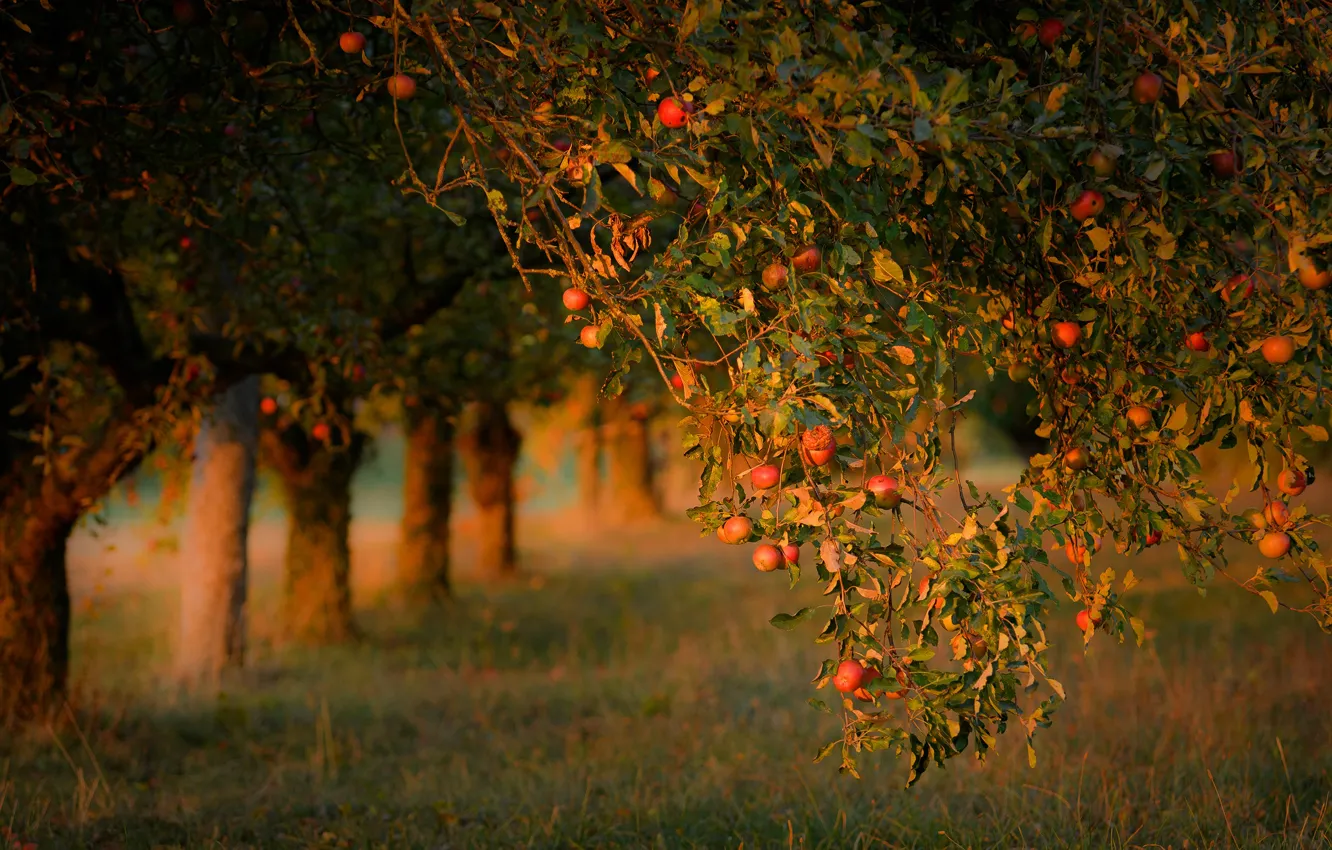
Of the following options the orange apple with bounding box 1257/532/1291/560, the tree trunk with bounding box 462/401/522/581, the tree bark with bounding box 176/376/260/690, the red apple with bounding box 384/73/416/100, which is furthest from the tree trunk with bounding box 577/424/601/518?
the orange apple with bounding box 1257/532/1291/560

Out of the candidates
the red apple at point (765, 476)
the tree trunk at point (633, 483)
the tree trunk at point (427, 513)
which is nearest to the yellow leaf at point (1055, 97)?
the red apple at point (765, 476)

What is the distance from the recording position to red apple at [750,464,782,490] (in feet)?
10.6

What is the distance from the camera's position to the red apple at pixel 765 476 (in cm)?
324

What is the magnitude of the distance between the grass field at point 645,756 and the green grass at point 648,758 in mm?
26

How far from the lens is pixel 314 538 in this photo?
520 inches

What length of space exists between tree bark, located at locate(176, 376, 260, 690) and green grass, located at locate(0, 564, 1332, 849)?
0.55 meters

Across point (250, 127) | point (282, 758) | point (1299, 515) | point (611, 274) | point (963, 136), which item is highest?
Result: point (250, 127)

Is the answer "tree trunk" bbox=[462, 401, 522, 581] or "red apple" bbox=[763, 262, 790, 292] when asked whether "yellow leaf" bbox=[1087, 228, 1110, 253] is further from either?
"tree trunk" bbox=[462, 401, 522, 581]

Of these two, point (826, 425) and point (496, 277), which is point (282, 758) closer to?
point (496, 277)

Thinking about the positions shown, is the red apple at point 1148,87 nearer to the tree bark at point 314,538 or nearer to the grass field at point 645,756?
the grass field at point 645,756

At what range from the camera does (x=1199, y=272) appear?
144 inches

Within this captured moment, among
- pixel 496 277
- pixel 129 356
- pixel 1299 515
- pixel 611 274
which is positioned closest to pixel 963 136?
pixel 611 274

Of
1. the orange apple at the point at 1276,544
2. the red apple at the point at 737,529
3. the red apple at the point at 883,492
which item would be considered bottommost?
the orange apple at the point at 1276,544

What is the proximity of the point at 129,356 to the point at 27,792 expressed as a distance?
2.87m
